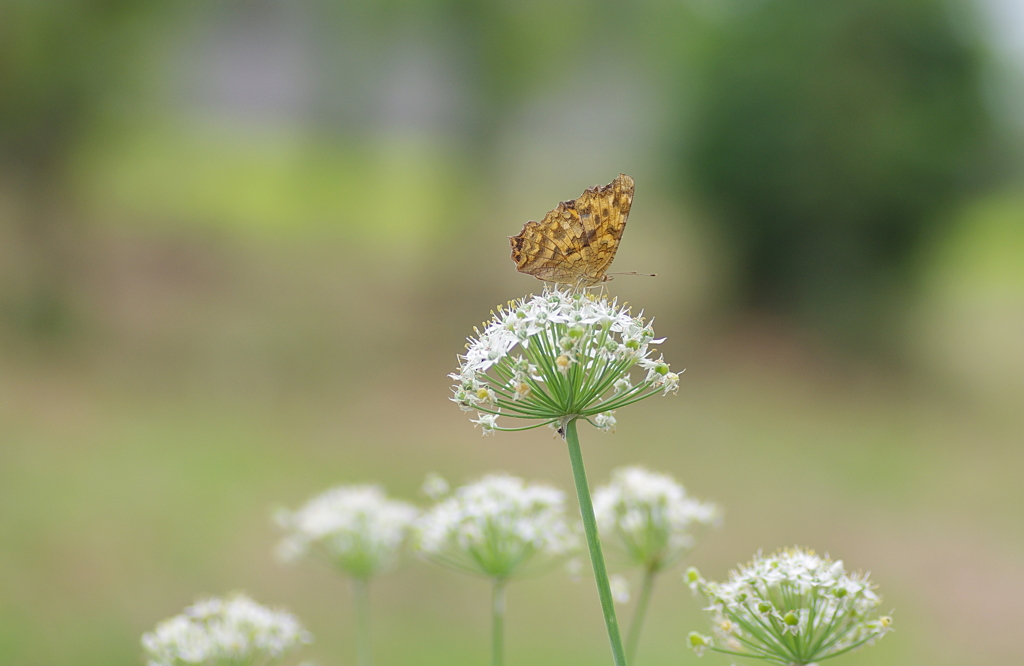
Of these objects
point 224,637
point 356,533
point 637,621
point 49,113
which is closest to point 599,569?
point 637,621

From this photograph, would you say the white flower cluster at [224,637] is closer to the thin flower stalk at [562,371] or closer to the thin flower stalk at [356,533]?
the thin flower stalk at [356,533]

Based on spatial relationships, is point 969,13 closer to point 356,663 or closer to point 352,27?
point 352,27

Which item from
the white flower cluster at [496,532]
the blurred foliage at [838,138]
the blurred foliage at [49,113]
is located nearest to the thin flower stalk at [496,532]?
the white flower cluster at [496,532]

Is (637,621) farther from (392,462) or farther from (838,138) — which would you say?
(838,138)

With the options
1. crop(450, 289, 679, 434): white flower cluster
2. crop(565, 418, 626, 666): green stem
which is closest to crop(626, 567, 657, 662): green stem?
crop(565, 418, 626, 666): green stem

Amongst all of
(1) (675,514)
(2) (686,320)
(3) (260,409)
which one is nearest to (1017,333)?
(2) (686,320)
